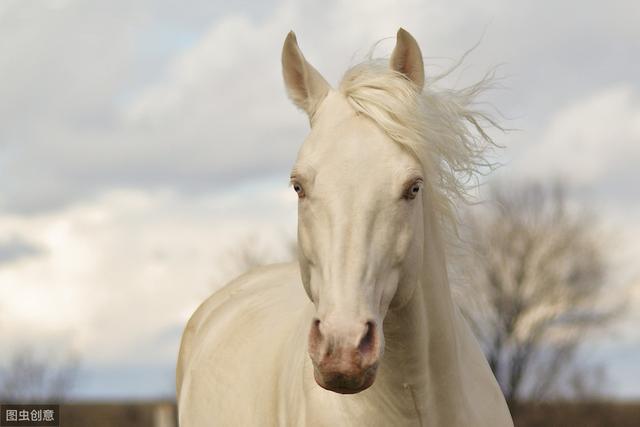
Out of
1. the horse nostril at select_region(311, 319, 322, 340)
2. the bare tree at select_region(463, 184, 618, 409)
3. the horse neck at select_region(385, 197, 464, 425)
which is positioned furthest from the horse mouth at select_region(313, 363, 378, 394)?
the bare tree at select_region(463, 184, 618, 409)

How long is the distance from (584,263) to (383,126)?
32361mm

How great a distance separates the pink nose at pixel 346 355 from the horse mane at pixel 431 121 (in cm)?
87

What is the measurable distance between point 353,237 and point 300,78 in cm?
113

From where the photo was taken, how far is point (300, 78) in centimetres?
445

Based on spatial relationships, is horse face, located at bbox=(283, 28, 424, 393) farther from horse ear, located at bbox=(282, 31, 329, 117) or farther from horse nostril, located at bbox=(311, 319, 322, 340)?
horse ear, located at bbox=(282, 31, 329, 117)

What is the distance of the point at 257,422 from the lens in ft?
17.2

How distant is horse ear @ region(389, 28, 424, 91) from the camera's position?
421 centimetres

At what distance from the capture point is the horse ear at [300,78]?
437cm

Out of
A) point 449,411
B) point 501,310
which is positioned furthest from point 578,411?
point 449,411

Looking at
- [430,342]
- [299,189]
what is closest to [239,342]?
[430,342]

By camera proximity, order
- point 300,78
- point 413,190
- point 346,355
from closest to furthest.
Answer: point 346,355, point 413,190, point 300,78

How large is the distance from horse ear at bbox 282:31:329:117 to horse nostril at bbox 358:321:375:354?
126 cm

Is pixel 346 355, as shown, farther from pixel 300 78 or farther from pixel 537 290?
pixel 537 290

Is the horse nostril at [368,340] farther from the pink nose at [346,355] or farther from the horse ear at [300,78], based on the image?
the horse ear at [300,78]
